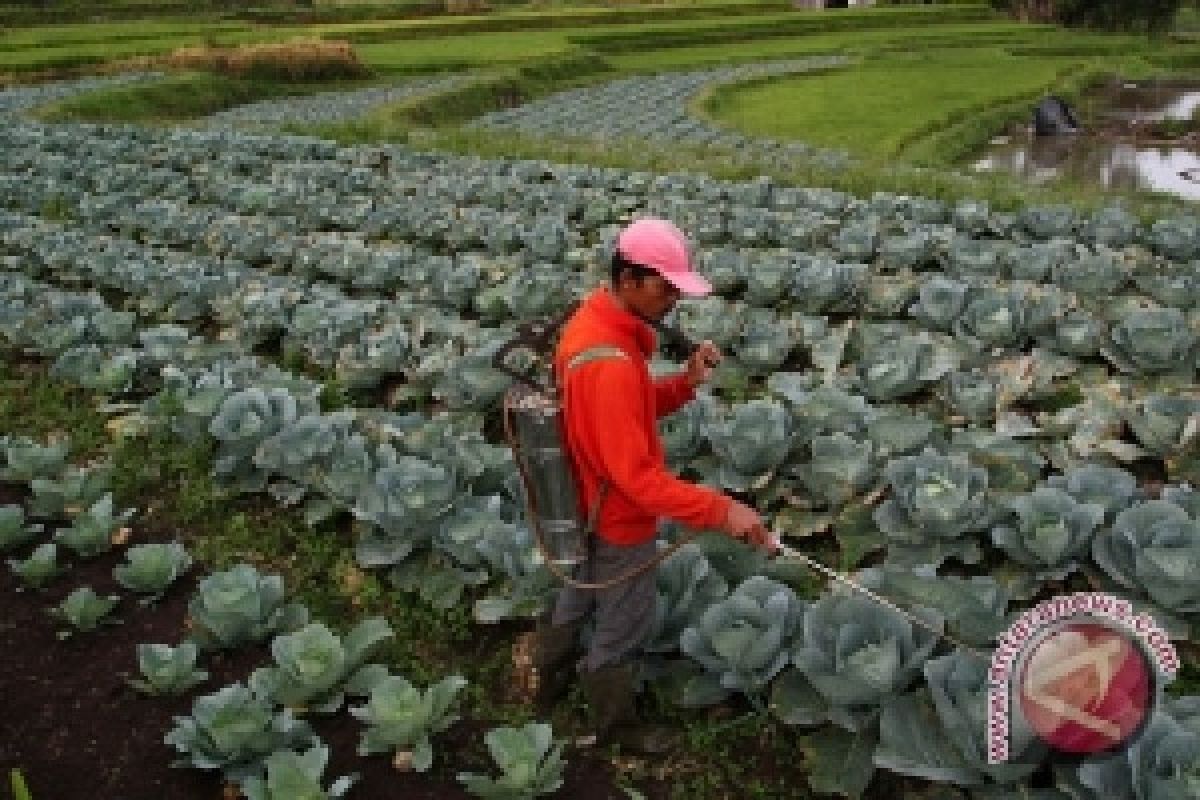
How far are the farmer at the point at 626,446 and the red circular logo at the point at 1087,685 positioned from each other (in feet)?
2.96

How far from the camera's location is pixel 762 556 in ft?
14.7

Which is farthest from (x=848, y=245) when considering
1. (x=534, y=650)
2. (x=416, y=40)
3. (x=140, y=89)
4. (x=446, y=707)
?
(x=416, y=40)

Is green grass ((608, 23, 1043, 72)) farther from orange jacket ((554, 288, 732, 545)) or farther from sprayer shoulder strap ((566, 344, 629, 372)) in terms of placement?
sprayer shoulder strap ((566, 344, 629, 372))

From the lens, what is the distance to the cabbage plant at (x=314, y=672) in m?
4.02

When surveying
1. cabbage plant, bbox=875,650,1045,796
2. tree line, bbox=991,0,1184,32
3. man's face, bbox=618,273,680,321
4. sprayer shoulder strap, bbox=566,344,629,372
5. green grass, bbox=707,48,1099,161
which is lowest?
cabbage plant, bbox=875,650,1045,796

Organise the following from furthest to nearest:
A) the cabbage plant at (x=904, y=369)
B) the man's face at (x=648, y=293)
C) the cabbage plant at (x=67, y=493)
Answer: the cabbage plant at (x=904, y=369) → the cabbage plant at (x=67, y=493) → the man's face at (x=648, y=293)

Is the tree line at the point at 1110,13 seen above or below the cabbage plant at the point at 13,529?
above

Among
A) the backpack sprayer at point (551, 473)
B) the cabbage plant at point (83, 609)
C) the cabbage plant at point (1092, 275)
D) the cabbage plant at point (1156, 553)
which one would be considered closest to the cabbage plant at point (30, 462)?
the cabbage plant at point (83, 609)

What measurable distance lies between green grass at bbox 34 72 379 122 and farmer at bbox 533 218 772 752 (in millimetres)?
21817

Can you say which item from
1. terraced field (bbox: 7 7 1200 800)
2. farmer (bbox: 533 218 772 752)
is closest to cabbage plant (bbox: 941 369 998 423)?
terraced field (bbox: 7 7 1200 800)

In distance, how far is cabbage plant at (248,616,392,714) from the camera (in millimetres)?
4020

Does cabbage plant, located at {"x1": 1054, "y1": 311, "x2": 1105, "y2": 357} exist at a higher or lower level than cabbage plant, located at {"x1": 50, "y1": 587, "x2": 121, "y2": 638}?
higher

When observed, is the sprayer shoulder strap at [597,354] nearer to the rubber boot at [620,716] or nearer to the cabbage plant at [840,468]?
the rubber boot at [620,716]

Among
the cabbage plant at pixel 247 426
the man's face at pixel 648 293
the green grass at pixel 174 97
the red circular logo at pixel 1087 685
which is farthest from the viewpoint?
the green grass at pixel 174 97
